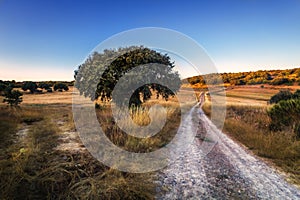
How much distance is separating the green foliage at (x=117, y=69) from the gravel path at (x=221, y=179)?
5993mm

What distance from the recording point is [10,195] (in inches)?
120

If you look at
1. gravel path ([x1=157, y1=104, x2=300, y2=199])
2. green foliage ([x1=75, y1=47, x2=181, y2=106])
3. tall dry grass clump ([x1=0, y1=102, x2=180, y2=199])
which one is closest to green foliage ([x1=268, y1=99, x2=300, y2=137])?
gravel path ([x1=157, y1=104, x2=300, y2=199])

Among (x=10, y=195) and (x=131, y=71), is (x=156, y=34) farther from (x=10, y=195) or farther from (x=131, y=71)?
(x=10, y=195)

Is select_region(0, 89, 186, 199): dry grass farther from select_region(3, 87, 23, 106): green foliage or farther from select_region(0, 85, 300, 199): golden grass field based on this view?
select_region(3, 87, 23, 106): green foliage

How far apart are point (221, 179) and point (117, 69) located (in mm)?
8411

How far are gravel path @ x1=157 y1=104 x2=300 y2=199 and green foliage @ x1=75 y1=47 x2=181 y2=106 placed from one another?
5993 mm

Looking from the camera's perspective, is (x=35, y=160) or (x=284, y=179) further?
(x=35, y=160)

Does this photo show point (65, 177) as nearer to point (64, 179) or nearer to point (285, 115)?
point (64, 179)

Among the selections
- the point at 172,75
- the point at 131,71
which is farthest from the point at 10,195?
the point at 172,75

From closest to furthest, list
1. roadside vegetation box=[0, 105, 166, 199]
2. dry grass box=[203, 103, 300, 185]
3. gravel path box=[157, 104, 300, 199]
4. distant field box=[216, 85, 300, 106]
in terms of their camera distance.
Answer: roadside vegetation box=[0, 105, 166, 199] < gravel path box=[157, 104, 300, 199] < dry grass box=[203, 103, 300, 185] < distant field box=[216, 85, 300, 106]

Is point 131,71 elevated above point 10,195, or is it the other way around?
point 131,71

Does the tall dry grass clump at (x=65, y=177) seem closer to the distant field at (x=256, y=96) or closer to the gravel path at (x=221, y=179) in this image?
the gravel path at (x=221, y=179)

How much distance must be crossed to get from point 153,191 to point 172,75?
29.5ft

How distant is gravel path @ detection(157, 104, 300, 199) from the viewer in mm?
3568
